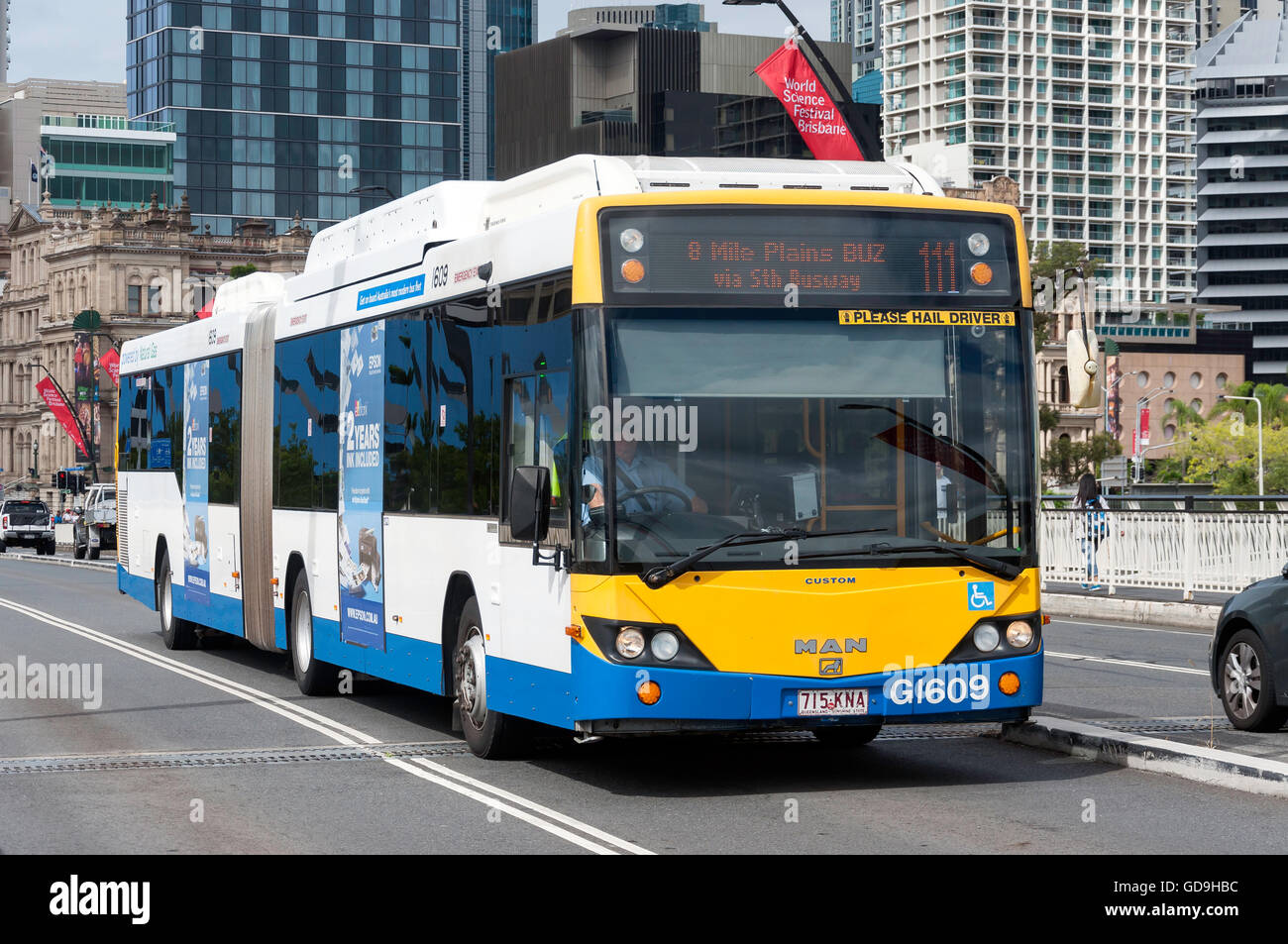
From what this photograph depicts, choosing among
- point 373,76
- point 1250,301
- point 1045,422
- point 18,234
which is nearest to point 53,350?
point 18,234

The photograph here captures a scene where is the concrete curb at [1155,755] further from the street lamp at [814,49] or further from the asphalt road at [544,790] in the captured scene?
the street lamp at [814,49]

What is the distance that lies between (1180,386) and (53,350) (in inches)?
3608

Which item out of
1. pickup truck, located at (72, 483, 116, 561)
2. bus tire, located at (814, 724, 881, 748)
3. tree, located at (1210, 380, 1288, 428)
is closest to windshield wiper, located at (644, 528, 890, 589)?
bus tire, located at (814, 724, 881, 748)

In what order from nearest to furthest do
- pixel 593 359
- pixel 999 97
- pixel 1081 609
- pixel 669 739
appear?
pixel 593 359
pixel 669 739
pixel 1081 609
pixel 999 97

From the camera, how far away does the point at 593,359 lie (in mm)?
10766

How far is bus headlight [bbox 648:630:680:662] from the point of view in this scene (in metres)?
10.7

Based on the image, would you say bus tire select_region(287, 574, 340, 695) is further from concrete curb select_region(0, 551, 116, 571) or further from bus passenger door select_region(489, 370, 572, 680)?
concrete curb select_region(0, 551, 116, 571)

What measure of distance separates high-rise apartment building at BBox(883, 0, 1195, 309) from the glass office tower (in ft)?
142

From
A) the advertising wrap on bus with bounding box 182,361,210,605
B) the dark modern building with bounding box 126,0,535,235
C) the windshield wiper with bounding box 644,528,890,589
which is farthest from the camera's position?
the dark modern building with bounding box 126,0,535,235

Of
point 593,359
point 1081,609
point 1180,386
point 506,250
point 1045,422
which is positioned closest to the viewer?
point 593,359

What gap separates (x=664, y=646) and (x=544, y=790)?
4.45ft

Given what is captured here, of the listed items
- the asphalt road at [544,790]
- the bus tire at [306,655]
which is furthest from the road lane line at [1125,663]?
the bus tire at [306,655]

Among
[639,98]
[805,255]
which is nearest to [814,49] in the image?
[805,255]
